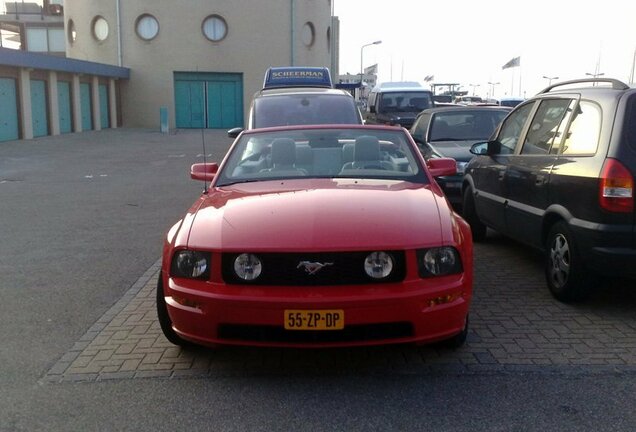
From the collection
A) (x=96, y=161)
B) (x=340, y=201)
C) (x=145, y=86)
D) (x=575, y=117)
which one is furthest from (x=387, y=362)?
(x=145, y=86)

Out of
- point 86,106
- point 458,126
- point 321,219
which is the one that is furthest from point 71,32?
point 321,219

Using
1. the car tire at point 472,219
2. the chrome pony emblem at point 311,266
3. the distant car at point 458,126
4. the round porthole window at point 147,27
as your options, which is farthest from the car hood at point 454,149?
the round porthole window at point 147,27

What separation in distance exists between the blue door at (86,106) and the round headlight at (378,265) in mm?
30528

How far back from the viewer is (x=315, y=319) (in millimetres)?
3781

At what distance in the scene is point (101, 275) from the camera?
6633 mm

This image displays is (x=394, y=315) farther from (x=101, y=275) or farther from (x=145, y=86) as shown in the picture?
(x=145, y=86)

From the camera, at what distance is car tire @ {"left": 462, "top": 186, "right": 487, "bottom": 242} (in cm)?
808

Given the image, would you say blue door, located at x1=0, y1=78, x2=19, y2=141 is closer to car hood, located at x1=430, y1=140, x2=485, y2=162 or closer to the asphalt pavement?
car hood, located at x1=430, y1=140, x2=485, y2=162

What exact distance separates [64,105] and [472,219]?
2578cm

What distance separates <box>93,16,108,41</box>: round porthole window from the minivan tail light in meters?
35.5

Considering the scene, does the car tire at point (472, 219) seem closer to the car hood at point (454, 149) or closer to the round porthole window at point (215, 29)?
the car hood at point (454, 149)

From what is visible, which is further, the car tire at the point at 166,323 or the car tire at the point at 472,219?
the car tire at the point at 472,219

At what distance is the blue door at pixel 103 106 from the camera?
113 feet

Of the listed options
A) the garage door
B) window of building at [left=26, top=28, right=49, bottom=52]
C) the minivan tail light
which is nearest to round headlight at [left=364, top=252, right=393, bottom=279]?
the minivan tail light
